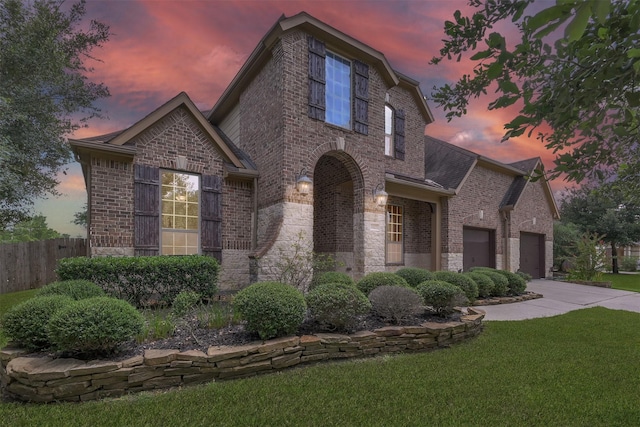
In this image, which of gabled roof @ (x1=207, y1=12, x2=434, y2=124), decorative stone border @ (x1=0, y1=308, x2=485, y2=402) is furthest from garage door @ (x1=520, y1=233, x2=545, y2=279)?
decorative stone border @ (x1=0, y1=308, x2=485, y2=402)

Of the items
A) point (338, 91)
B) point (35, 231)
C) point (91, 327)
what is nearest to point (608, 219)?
point (338, 91)

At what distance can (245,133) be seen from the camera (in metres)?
10.7

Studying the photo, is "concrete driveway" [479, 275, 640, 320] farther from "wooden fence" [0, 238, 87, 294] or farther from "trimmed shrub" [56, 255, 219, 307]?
"wooden fence" [0, 238, 87, 294]

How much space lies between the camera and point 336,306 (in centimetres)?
454

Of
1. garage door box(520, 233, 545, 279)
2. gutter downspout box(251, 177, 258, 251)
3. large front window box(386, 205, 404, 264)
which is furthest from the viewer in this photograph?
garage door box(520, 233, 545, 279)

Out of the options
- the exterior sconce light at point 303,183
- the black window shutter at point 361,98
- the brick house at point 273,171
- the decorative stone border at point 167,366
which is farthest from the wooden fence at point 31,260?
the black window shutter at point 361,98

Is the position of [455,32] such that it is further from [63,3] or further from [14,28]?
[63,3]

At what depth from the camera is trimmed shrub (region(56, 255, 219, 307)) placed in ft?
19.4

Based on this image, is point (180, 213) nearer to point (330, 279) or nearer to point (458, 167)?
point (330, 279)

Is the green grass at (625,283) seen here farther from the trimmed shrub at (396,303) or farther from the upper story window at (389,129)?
the trimmed shrub at (396,303)

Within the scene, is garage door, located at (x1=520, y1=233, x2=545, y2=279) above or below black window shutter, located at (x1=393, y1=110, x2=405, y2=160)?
below

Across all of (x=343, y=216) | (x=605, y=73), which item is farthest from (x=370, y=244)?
(x=605, y=73)

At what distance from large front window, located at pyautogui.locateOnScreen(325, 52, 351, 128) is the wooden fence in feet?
30.7

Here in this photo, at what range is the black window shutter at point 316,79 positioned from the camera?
8.84 m
